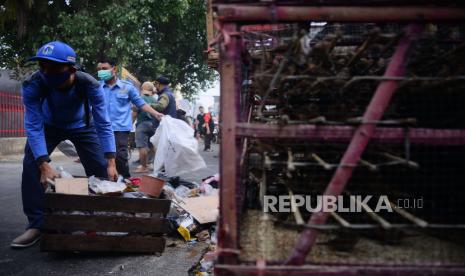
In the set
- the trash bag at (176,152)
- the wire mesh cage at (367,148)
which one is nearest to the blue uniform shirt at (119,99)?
the trash bag at (176,152)

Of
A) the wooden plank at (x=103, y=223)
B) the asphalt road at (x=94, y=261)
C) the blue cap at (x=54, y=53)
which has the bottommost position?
the asphalt road at (x=94, y=261)

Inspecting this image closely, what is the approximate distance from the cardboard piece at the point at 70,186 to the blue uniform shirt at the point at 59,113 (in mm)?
335

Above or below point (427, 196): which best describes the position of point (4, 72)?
above

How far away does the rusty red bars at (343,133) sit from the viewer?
1.75 metres

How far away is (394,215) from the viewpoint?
99.0 inches

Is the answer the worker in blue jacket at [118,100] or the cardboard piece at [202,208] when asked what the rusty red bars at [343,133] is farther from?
the worker in blue jacket at [118,100]

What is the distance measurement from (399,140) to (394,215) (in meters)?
0.95

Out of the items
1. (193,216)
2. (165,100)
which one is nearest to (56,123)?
(193,216)

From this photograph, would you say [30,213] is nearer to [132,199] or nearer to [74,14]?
[132,199]

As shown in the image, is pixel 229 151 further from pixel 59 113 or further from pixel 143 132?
pixel 143 132

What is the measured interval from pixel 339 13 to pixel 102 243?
2.59 m

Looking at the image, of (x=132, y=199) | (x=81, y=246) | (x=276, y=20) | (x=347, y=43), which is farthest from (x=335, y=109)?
(x=81, y=246)

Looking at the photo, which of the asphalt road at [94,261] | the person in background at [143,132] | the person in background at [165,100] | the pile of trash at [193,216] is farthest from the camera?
the person in background at [143,132]

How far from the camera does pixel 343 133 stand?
1767 millimetres
